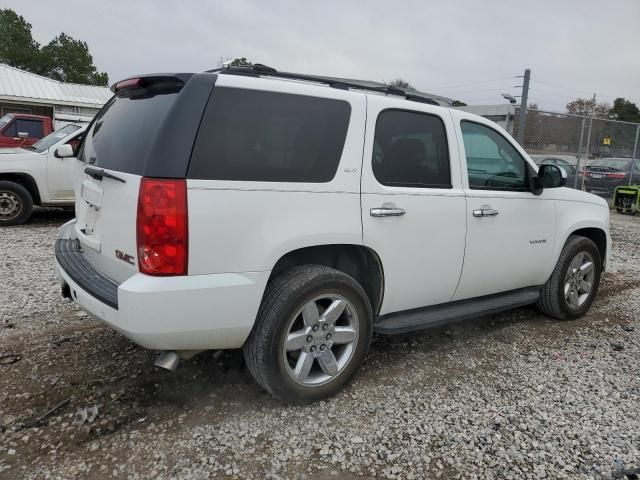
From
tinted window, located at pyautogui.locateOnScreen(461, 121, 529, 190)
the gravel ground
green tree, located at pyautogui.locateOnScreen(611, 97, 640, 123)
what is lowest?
the gravel ground

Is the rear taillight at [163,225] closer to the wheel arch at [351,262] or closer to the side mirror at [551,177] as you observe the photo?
the wheel arch at [351,262]

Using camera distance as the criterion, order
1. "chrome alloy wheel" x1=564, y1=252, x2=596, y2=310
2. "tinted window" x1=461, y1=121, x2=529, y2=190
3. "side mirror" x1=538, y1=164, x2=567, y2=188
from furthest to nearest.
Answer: "chrome alloy wheel" x1=564, y1=252, x2=596, y2=310, "side mirror" x1=538, y1=164, x2=567, y2=188, "tinted window" x1=461, y1=121, x2=529, y2=190

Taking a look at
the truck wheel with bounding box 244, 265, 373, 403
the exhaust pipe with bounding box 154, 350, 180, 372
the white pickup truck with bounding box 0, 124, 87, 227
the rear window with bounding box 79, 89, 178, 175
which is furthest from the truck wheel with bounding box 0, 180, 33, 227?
the truck wheel with bounding box 244, 265, 373, 403

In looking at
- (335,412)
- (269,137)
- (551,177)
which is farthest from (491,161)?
(335,412)

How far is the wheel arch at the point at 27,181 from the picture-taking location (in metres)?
7.91

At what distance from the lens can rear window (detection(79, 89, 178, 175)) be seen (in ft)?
8.31

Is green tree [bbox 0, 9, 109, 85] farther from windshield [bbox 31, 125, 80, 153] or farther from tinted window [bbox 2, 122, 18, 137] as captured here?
windshield [bbox 31, 125, 80, 153]

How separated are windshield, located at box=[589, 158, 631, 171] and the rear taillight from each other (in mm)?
15565

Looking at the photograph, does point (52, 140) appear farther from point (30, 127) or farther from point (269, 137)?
point (269, 137)

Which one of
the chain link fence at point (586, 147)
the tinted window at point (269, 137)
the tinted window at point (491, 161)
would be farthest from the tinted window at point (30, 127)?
the chain link fence at point (586, 147)

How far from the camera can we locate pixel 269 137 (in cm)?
266

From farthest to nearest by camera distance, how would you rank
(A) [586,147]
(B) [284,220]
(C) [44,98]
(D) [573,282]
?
(C) [44,98] → (A) [586,147] → (D) [573,282] → (B) [284,220]

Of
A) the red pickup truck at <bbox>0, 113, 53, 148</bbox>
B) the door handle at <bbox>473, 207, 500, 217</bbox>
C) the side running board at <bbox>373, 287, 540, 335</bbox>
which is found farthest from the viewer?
the red pickup truck at <bbox>0, 113, 53, 148</bbox>

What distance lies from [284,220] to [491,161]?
2066 mm
